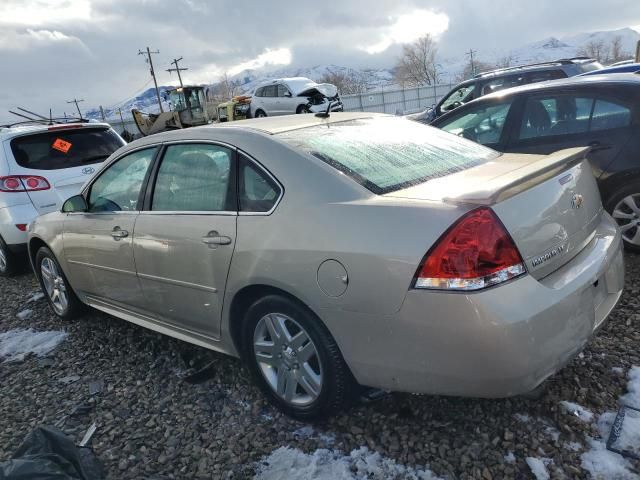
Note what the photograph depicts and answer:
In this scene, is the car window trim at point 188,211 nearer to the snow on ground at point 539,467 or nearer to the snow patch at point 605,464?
the snow on ground at point 539,467

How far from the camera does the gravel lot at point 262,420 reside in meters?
2.26

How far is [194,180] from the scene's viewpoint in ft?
9.61

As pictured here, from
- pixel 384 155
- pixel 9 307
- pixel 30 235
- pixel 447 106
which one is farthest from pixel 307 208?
pixel 447 106

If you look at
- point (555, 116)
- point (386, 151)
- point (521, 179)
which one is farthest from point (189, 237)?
point (555, 116)

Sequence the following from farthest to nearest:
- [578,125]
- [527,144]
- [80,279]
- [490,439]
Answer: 1. [527,144]
2. [578,125]
3. [80,279]
4. [490,439]

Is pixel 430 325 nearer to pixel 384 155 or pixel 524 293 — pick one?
pixel 524 293

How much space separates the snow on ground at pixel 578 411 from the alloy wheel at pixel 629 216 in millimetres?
2173

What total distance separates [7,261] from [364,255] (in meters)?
5.47

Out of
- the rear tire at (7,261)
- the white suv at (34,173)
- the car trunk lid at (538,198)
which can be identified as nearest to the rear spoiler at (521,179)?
A: the car trunk lid at (538,198)

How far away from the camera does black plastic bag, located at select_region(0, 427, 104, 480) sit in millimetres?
1929

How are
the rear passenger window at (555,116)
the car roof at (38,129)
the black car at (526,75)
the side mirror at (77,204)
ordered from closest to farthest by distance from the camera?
the side mirror at (77,204) → the rear passenger window at (555,116) → the car roof at (38,129) → the black car at (526,75)

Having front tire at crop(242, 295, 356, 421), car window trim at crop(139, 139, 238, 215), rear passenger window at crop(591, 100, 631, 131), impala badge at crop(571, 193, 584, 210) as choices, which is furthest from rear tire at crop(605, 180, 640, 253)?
car window trim at crop(139, 139, 238, 215)

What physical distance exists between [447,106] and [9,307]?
9.54 meters

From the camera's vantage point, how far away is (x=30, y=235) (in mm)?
4527
